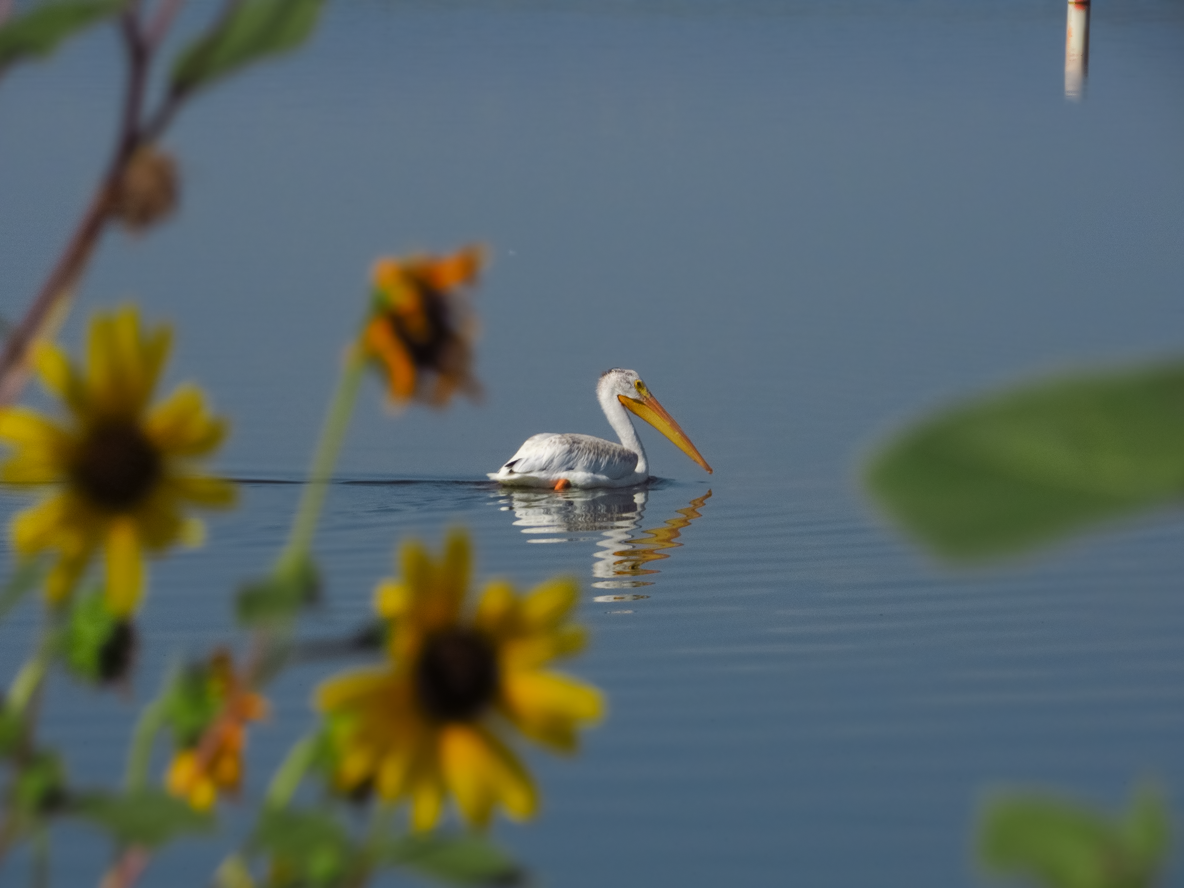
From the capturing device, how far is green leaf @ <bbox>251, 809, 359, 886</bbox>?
0.69 metres

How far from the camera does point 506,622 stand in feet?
2.55

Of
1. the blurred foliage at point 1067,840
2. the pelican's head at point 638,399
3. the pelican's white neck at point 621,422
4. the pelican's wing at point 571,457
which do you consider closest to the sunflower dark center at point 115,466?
the blurred foliage at point 1067,840

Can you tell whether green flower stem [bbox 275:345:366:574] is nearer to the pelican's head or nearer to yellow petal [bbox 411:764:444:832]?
yellow petal [bbox 411:764:444:832]

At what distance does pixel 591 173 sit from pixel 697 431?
25.6 feet

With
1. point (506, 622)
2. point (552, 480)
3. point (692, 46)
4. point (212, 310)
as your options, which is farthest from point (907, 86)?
point (506, 622)

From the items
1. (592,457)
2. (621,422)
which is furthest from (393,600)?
(621,422)

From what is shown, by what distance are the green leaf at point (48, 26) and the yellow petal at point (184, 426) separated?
0.59 feet

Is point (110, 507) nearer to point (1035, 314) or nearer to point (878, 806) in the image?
point (878, 806)

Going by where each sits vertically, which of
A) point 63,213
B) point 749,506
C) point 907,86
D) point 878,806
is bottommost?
point 878,806

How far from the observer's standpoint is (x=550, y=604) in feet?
2.52

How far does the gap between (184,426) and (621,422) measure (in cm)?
917

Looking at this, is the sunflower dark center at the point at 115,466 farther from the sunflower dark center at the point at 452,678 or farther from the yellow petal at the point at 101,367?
the sunflower dark center at the point at 452,678

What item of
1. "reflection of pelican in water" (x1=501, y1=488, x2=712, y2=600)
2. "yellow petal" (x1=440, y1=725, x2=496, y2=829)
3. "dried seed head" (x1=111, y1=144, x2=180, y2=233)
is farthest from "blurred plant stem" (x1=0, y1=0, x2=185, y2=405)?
"reflection of pelican in water" (x1=501, y1=488, x2=712, y2=600)

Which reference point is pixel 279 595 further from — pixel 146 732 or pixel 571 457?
pixel 571 457
